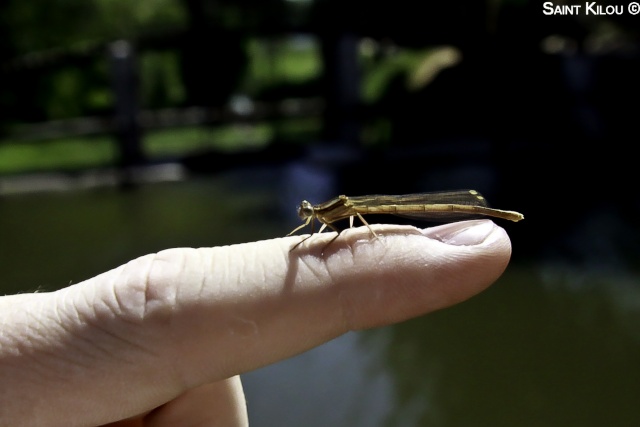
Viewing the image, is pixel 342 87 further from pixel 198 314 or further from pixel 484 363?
pixel 198 314

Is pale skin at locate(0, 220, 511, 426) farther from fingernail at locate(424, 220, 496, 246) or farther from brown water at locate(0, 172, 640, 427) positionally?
brown water at locate(0, 172, 640, 427)

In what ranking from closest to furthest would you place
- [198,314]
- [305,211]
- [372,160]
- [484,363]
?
[198,314] < [305,211] < [484,363] < [372,160]

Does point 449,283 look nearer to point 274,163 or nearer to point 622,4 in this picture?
point 622,4

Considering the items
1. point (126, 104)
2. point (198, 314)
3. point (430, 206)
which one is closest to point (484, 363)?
point (430, 206)

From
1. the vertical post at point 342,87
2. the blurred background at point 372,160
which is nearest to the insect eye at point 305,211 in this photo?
the blurred background at point 372,160

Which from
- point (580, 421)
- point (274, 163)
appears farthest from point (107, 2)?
point (580, 421)

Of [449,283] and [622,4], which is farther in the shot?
[622,4]
